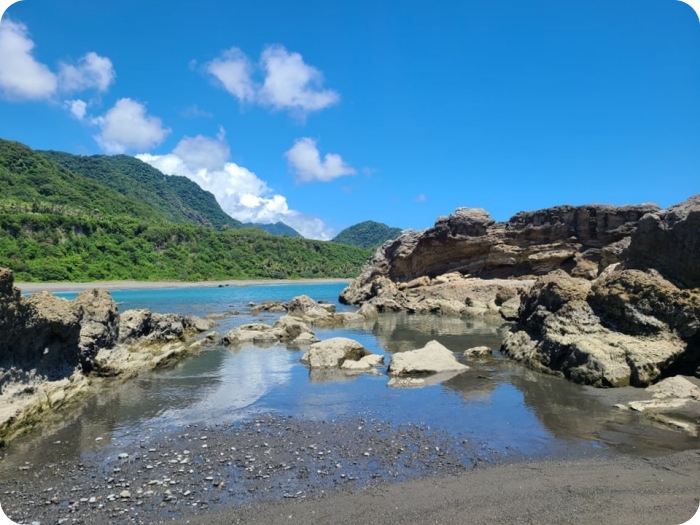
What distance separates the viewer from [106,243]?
92750mm

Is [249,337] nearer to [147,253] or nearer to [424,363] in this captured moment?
[424,363]

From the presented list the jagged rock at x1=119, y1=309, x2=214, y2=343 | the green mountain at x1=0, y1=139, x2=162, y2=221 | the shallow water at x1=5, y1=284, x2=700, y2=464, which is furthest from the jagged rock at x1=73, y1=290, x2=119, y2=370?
the green mountain at x1=0, y1=139, x2=162, y2=221

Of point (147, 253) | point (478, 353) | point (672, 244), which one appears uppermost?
point (147, 253)

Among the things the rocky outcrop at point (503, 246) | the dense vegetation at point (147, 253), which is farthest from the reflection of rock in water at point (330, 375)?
the dense vegetation at point (147, 253)

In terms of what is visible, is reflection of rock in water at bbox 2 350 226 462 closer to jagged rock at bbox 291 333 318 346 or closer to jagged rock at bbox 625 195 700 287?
jagged rock at bbox 291 333 318 346

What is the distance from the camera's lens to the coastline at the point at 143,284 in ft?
211

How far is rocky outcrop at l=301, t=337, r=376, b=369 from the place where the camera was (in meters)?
19.6

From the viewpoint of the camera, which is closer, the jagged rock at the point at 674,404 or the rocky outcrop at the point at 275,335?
the jagged rock at the point at 674,404

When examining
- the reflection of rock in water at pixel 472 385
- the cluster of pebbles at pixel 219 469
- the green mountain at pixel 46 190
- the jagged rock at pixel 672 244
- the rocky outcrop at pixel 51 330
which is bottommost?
the cluster of pebbles at pixel 219 469

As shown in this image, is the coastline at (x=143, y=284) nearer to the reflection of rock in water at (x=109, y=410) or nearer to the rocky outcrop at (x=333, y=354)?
the reflection of rock in water at (x=109, y=410)

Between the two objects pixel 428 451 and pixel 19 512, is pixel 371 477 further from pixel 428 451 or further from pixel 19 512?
pixel 19 512

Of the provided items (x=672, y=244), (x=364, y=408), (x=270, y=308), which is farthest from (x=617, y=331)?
(x=270, y=308)

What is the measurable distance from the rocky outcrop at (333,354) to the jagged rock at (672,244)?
1209 centimetres

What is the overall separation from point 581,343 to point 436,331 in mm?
15612
